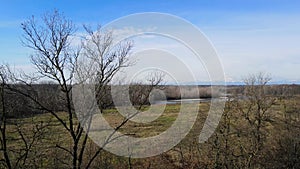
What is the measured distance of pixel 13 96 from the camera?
13.1 meters

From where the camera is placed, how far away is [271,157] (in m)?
20.9

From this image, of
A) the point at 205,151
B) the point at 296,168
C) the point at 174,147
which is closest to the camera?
the point at 205,151

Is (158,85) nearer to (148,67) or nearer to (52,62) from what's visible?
(148,67)

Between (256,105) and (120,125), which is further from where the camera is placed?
(256,105)

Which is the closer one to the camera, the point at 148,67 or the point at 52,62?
the point at 148,67

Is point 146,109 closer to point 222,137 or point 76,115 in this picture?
point 76,115

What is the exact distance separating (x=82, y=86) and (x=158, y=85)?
305 centimetres

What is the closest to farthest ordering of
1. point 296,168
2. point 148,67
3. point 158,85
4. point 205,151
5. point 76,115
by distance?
point 148,67 → point 158,85 → point 76,115 → point 205,151 → point 296,168

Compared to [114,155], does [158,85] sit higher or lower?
higher

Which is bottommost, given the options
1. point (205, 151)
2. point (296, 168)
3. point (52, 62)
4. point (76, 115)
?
point (296, 168)

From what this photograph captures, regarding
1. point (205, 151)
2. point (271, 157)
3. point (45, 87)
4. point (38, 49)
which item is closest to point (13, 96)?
point (45, 87)

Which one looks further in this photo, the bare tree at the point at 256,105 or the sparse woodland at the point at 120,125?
the bare tree at the point at 256,105

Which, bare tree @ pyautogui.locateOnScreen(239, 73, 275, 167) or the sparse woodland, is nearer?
the sparse woodland

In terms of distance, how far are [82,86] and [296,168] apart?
1412cm
